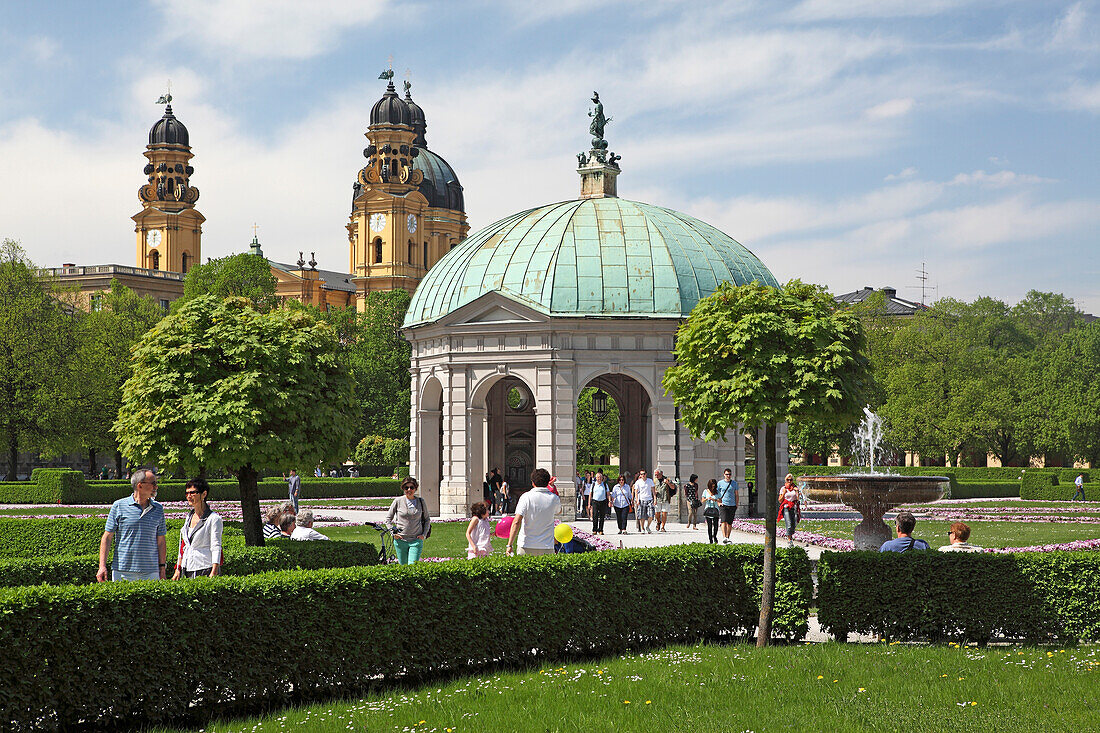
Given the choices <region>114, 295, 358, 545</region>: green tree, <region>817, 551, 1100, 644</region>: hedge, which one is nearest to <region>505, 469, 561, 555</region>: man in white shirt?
<region>817, 551, 1100, 644</region>: hedge

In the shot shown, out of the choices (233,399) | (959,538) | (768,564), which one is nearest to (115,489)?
(233,399)

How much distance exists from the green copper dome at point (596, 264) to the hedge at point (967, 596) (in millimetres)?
22732

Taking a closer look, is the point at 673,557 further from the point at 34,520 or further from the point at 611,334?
the point at 611,334

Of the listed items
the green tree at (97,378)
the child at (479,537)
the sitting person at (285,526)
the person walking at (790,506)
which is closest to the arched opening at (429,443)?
the person walking at (790,506)

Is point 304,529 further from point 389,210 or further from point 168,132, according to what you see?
point 168,132

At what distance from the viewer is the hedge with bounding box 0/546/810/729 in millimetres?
8930

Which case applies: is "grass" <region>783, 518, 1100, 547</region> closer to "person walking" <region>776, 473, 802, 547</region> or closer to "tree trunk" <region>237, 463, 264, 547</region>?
"person walking" <region>776, 473, 802, 547</region>

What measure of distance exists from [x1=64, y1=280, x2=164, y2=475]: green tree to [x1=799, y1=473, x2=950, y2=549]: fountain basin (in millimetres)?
39221

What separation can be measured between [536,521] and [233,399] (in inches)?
274

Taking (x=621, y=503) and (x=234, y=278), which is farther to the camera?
(x=234, y=278)

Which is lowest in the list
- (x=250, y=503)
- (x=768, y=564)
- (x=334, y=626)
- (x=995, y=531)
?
(x=995, y=531)

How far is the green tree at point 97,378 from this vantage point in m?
53.9

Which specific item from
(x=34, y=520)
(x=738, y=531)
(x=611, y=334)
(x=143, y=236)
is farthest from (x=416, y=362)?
(x=143, y=236)

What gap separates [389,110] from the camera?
104125mm
